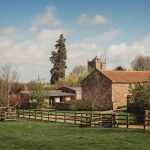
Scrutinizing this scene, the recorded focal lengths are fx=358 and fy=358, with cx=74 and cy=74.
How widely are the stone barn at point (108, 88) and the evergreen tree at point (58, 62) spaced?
29.9m

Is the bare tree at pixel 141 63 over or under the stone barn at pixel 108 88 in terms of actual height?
over

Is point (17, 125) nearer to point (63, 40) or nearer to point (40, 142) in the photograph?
point (40, 142)

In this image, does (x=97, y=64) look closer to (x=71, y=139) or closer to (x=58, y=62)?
(x=58, y=62)

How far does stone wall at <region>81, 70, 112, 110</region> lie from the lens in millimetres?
54469

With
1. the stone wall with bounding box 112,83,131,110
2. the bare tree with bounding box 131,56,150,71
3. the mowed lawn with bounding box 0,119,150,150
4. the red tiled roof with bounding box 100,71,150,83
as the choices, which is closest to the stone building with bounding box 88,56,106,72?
the bare tree with bounding box 131,56,150,71

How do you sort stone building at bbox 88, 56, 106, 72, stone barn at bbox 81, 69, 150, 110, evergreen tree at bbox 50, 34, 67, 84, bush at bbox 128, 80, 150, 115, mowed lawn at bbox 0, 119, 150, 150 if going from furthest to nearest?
stone building at bbox 88, 56, 106, 72 → evergreen tree at bbox 50, 34, 67, 84 → stone barn at bbox 81, 69, 150, 110 → bush at bbox 128, 80, 150, 115 → mowed lawn at bbox 0, 119, 150, 150

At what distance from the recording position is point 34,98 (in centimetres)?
6134

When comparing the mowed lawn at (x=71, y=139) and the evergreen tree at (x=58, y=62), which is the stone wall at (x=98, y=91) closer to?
the mowed lawn at (x=71, y=139)

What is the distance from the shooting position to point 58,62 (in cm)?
8994

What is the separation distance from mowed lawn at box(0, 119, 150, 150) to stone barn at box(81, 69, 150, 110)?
81.4 feet

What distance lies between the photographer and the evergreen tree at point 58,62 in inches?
3543

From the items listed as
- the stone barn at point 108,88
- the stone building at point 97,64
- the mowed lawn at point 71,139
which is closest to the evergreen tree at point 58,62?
the stone building at point 97,64

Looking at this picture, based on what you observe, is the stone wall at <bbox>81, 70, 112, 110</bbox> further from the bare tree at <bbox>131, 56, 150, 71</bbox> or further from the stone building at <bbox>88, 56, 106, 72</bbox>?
the bare tree at <bbox>131, 56, 150, 71</bbox>

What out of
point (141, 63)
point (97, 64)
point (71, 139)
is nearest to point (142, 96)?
point (71, 139)
